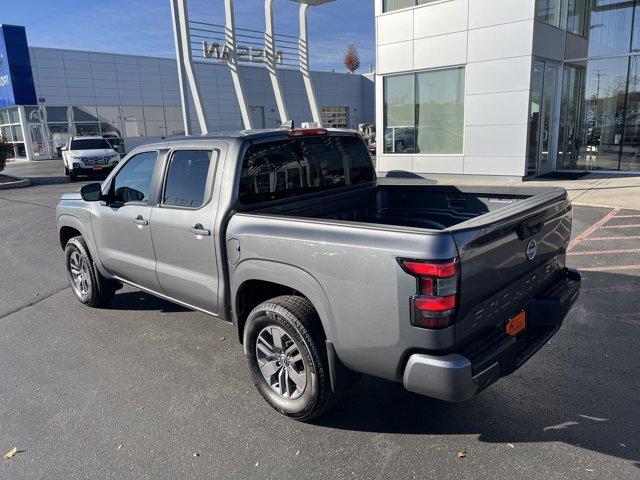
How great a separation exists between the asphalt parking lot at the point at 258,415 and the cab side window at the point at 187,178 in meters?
1.36

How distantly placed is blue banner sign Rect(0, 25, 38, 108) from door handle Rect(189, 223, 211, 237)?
3388 cm

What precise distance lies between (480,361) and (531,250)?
91 cm

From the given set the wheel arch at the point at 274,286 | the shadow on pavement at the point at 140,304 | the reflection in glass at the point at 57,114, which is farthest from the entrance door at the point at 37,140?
the wheel arch at the point at 274,286

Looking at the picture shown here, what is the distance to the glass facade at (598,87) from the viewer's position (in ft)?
44.8

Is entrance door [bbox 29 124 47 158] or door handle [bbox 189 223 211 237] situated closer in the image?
door handle [bbox 189 223 211 237]

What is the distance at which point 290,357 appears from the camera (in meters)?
3.27

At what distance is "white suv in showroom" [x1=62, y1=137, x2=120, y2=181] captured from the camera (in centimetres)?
1947

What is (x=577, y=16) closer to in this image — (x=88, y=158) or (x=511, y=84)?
(x=511, y=84)

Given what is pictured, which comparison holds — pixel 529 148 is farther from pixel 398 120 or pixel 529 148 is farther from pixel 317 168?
pixel 317 168

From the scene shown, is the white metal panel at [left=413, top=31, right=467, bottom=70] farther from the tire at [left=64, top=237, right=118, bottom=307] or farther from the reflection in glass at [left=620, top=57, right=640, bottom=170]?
the tire at [left=64, top=237, right=118, bottom=307]


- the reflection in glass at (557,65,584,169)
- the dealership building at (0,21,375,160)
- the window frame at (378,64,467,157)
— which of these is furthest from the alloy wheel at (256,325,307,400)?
the dealership building at (0,21,375,160)

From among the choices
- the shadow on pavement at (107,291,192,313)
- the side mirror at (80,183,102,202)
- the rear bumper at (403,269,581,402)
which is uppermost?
the side mirror at (80,183,102,202)

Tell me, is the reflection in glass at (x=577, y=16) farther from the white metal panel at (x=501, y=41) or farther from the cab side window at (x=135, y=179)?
the cab side window at (x=135, y=179)

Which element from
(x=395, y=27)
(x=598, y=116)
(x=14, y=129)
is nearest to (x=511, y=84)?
(x=598, y=116)
